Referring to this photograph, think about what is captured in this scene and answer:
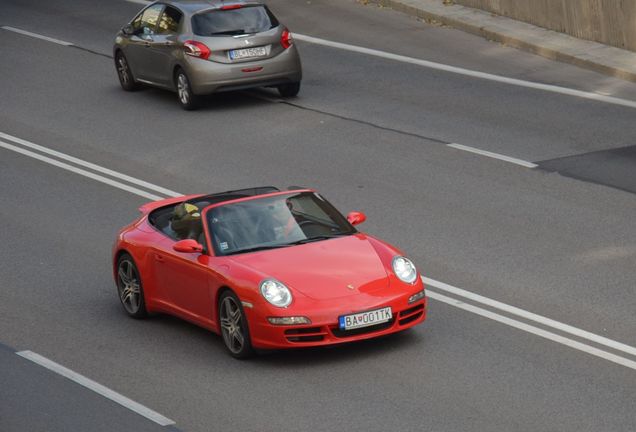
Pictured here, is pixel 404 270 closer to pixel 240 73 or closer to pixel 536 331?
pixel 536 331

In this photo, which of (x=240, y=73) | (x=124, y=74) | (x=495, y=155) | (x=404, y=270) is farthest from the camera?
(x=124, y=74)

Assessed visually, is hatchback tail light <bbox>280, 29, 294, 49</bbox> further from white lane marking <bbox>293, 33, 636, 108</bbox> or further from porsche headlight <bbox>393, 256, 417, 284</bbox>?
porsche headlight <bbox>393, 256, 417, 284</bbox>

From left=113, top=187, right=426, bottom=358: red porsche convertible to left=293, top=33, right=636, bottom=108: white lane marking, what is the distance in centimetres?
1046

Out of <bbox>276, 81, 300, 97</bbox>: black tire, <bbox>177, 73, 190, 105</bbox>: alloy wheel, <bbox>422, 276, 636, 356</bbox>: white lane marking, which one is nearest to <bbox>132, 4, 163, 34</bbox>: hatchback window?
<bbox>177, 73, 190, 105</bbox>: alloy wheel

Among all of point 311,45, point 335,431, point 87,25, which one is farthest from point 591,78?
point 335,431

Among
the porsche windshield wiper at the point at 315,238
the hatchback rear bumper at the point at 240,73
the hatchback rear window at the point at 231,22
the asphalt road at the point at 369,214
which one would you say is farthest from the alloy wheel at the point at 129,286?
the hatchback rear window at the point at 231,22

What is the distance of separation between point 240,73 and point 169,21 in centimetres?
197

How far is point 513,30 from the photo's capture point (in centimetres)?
2756

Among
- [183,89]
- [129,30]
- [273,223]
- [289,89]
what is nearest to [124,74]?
[129,30]

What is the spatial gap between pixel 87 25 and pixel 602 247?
61.9ft

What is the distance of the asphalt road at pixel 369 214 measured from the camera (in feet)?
35.2

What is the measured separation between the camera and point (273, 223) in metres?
12.6

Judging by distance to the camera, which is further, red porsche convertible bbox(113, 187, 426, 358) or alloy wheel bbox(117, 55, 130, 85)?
alloy wheel bbox(117, 55, 130, 85)

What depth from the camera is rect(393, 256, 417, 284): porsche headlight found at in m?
11.9
